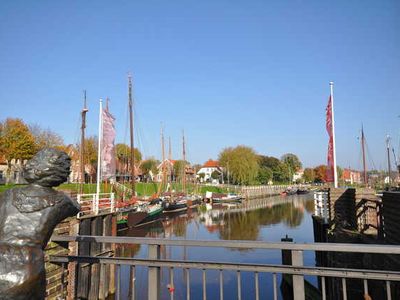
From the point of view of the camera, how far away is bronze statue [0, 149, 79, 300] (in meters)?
2.42

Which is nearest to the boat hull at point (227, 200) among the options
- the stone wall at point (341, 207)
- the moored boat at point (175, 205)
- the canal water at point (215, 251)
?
the moored boat at point (175, 205)

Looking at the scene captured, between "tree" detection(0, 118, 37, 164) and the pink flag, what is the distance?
94.3ft

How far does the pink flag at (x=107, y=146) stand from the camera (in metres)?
17.5

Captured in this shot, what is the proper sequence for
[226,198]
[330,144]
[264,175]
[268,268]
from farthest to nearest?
[264,175] < [226,198] < [330,144] < [268,268]

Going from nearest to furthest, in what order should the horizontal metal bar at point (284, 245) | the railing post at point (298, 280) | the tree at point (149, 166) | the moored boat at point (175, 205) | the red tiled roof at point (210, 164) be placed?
1. the horizontal metal bar at point (284, 245)
2. the railing post at point (298, 280)
3. the moored boat at point (175, 205)
4. the tree at point (149, 166)
5. the red tiled roof at point (210, 164)

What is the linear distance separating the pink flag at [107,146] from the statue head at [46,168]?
15.0 meters

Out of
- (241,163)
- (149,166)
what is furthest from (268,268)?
(149,166)

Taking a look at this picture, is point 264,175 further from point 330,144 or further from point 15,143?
point 330,144

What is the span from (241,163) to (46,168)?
84268 mm

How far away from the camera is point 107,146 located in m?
17.6

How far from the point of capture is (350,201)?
39.4ft

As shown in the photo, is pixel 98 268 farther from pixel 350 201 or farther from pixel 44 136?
pixel 44 136

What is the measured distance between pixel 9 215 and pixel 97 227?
12.4m

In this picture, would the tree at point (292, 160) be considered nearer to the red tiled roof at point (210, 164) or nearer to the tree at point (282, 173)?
the tree at point (282, 173)
